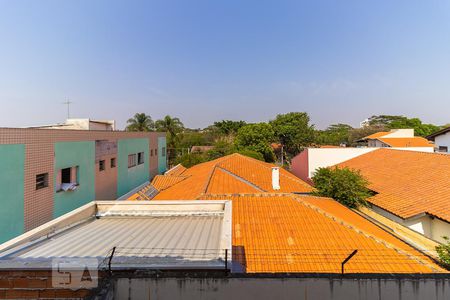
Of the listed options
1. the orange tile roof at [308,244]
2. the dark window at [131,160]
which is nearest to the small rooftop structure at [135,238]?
the orange tile roof at [308,244]

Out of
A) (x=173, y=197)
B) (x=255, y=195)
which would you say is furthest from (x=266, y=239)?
(x=173, y=197)

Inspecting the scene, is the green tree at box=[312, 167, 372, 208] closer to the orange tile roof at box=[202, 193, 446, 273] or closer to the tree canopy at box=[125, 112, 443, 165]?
the orange tile roof at box=[202, 193, 446, 273]

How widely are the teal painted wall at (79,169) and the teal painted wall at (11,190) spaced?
87.7 inches

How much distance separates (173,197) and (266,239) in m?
7.54

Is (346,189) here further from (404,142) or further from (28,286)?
(404,142)

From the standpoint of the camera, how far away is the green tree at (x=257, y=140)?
4084 centimetres

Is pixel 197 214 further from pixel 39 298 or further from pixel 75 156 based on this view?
pixel 75 156

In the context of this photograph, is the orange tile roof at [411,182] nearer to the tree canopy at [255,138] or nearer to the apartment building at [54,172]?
the apartment building at [54,172]

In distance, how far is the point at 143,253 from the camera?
5.23m

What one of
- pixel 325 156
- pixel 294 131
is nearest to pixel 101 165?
pixel 325 156

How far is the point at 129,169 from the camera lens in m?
21.8

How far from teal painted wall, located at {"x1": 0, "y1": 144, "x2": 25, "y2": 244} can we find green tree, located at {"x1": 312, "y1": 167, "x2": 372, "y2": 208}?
14496 mm

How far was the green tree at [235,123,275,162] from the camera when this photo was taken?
1608 inches

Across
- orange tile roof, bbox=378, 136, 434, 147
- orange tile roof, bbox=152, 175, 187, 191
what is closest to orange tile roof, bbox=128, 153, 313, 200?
orange tile roof, bbox=152, 175, 187, 191
